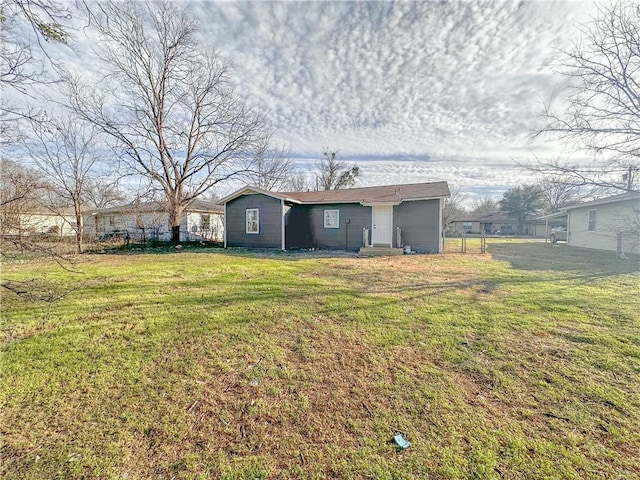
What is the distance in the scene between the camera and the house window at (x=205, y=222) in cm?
2426

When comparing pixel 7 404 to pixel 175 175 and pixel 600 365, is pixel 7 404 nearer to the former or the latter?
pixel 600 365

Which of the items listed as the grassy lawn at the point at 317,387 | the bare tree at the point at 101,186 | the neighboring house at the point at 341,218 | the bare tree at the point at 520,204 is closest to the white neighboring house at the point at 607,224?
the neighboring house at the point at 341,218

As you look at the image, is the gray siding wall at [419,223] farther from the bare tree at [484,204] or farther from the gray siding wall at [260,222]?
the bare tree at [484,204]

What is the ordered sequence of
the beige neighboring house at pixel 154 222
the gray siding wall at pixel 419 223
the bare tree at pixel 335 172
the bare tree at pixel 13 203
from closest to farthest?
the bare tree at pixel 13 203, the gray siding wall at pixel 419 223, the beige neighboring house at pixel 154 222, the bare tree at pixel 335 172

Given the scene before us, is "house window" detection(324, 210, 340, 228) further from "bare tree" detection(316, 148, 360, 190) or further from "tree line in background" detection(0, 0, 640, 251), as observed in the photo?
"bare tree" detection(316, 148, 360, 190)

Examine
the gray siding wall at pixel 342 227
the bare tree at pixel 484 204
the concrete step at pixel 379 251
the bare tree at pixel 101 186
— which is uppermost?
the bare tree at pixel 484 204

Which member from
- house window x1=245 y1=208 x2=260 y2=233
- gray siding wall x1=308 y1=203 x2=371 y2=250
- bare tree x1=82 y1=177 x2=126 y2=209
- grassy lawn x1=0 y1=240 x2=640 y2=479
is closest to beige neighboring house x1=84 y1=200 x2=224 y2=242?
bare tree x1=82 y1=177 x2=126 y2=209

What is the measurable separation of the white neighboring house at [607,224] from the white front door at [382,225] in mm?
9329

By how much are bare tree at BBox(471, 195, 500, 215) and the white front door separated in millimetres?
56679

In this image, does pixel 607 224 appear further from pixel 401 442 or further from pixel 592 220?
pixel 401 442

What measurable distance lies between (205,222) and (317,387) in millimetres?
24338

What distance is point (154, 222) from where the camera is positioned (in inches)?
870

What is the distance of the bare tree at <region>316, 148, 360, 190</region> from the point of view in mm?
31219

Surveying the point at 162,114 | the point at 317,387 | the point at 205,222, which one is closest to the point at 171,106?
the point at 162,114
